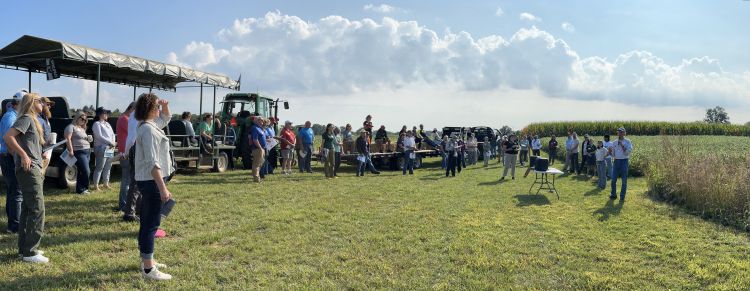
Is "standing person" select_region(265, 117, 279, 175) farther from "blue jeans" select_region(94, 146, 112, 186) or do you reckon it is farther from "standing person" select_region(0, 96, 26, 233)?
"standing person" select_region(0, 96, 26, 233)

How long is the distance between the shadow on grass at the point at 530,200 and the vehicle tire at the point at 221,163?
25.9 ft

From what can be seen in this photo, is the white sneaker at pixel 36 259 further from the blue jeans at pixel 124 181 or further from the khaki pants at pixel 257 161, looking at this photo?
the khaki pants at pixel 257 161

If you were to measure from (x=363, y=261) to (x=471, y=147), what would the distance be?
16313mm

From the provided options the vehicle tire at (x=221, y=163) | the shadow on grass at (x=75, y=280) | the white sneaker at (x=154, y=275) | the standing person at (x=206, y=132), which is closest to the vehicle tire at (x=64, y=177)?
the standing person at (x=206, y=132)

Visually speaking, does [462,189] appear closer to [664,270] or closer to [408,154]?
[408,154]

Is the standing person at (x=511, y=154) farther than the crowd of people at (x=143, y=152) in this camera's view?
Yes

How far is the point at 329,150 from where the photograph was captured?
1362 cm

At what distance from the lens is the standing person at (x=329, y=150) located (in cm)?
1344

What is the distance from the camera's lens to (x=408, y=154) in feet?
52.4

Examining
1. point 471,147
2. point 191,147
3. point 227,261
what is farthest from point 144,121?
point 471,147

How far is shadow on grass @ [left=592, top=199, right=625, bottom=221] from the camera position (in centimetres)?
870

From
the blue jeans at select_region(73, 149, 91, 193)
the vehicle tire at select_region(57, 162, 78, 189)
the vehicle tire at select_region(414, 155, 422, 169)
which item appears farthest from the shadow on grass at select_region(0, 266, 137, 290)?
the vehicle tire at select_region(414, 155, 422, 169)

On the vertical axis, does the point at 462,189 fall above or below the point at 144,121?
below

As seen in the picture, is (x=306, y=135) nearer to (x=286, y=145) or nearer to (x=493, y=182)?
(x=286, y=145)
